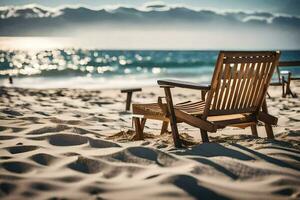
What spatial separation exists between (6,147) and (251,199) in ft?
8.35

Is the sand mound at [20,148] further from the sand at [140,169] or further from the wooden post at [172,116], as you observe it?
the wooden post at [172,116]

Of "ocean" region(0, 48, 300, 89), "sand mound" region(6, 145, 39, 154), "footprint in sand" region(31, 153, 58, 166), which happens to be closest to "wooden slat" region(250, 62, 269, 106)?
"footprint in sand" region(31, 153, 58, 166)

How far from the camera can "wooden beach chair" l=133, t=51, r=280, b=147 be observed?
150 inches

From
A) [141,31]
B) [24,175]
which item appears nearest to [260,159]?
[24,175]

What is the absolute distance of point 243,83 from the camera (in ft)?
13.4

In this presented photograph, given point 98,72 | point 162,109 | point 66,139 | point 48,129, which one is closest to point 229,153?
point 162,109

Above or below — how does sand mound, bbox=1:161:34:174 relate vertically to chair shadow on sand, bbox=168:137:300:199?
above

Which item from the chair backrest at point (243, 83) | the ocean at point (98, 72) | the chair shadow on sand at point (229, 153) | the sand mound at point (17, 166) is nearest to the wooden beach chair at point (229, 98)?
the chair backrest at point (243, 83)

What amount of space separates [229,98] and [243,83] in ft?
0.77

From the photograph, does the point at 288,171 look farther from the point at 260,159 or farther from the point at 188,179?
Result: the point at 188,179

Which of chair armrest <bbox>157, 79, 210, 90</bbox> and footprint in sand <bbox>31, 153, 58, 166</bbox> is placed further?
chair armrest <bbox>157, 79, 210, 90</bbox>

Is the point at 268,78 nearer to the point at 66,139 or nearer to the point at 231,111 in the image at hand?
the point at 231,111

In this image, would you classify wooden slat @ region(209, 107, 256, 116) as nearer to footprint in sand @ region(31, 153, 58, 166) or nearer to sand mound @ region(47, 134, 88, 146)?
sand mound @ region(47, 134, 88, 146)

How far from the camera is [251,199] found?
2.48 m
